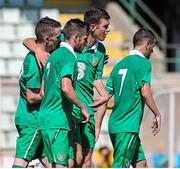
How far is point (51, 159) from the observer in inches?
348

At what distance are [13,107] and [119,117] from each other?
A: 6288mm

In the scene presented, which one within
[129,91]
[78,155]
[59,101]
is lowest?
[78,155]

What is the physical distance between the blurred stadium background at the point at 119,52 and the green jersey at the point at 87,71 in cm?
283

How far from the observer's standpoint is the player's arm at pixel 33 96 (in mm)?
9102

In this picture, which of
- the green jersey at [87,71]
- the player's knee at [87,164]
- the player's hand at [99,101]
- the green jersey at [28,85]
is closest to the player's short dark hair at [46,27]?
the green jersey at [28,85]

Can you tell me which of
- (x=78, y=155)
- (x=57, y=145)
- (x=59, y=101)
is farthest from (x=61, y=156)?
(x=78, y=155)

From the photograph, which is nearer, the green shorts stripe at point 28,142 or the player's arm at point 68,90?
the player's arm at point 68,90

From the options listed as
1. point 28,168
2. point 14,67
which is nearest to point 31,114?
point 28,168

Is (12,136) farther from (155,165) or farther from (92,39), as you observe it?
(92,39)

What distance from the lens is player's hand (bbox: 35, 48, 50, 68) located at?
9.12 metres

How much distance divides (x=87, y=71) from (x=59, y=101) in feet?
3.15

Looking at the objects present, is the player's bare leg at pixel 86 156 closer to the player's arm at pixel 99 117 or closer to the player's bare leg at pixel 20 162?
the player's arm at pixel 99 117

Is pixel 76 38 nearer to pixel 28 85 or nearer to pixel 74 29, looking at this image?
pixel 74 29

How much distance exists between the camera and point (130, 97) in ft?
31.0
